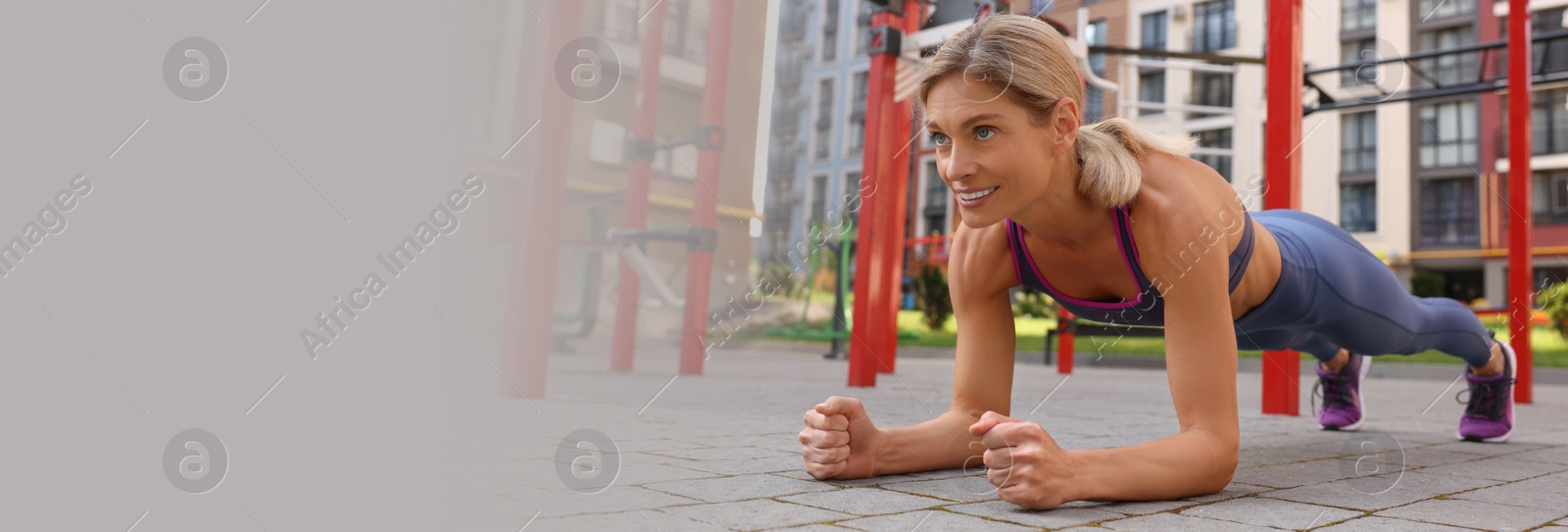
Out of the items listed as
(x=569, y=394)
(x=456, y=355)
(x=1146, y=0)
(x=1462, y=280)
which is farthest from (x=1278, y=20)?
(x=1462, y=280)

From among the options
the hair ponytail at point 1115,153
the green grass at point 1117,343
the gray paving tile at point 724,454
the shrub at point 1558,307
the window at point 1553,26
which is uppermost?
the window at point 1553,26

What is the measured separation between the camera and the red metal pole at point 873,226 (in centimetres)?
461

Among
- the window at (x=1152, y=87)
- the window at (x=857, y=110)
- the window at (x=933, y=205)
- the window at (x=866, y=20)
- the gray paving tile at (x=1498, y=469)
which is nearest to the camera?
the gray paving tile at (x=1498, y=469)

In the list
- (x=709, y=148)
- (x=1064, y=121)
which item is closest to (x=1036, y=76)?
(x=1064, y=121)

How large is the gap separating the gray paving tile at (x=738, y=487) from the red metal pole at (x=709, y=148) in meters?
3.61

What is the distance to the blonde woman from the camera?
61.5 inches

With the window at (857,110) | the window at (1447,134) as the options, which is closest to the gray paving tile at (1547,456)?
the window at (857,110)

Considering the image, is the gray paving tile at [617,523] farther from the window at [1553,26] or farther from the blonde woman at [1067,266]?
the window at [1553,26]

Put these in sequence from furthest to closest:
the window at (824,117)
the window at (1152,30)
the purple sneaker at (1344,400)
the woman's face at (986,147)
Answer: the window at (1152,30) → the window at (824,117) → the purple sneaker at (1344,400) → the woman's face at (986,147)

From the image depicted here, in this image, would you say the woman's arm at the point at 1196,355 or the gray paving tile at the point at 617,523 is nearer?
the gray paving tile at the point at 617,523

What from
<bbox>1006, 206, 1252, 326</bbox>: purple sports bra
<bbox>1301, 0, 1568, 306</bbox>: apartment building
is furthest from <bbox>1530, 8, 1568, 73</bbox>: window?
<bbox>1006, 206, 1252, 326</bbox>: purple sports bra

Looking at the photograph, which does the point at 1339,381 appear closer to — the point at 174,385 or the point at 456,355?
the point at 456,355

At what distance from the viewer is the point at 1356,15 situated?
811 inches

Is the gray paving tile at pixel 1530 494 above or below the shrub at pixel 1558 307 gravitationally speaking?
above
